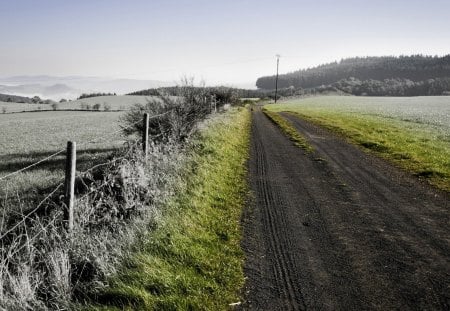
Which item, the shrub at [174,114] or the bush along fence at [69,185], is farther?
the shrub at [174,114]

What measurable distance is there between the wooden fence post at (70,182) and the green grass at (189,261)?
3.98 feet

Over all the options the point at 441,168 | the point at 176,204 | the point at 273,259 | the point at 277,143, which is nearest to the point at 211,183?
the point at 176,204

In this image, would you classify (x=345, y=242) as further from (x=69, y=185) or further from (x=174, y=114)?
(x=174, y=114)

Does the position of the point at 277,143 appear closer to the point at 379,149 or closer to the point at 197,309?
the point at 379,149

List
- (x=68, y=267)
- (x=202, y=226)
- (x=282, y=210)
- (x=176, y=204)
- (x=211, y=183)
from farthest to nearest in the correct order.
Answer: (x=211, y=183), (x=282, y=210), (x=176, y=204), (x=202, y=226), (x=68, y=267)

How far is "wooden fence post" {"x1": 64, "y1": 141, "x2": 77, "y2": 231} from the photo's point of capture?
212 inches

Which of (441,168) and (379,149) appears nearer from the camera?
(441,168)

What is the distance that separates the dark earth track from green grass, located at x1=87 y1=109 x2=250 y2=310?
310 millimetres

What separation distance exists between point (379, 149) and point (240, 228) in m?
11.8

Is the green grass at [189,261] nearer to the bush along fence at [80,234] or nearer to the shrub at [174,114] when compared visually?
the bush along fence at [80,234]

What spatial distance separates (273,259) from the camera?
5688 millimetres

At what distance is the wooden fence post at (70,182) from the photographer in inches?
212

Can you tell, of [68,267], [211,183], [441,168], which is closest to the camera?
[68,267]

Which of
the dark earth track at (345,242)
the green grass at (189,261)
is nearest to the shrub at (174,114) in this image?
the dark earth track at (345,242)
